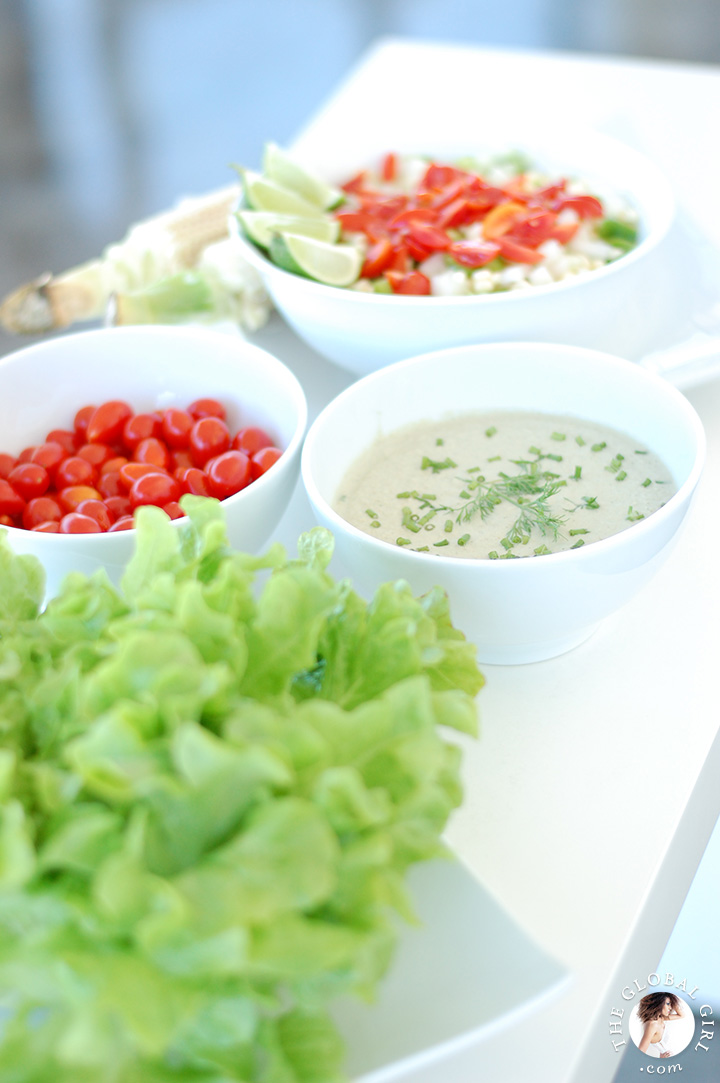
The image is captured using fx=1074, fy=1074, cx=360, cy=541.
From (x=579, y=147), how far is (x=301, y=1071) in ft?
3.68

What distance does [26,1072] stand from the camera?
0.49 metres

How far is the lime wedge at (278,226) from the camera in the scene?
44.4 inches

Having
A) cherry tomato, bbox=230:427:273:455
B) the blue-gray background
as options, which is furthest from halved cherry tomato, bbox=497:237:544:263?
the blue-gray background

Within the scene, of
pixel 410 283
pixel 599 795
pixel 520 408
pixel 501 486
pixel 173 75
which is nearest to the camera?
pixel 599 795

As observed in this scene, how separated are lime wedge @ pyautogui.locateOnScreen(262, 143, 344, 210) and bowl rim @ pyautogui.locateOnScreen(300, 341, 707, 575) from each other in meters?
0.38

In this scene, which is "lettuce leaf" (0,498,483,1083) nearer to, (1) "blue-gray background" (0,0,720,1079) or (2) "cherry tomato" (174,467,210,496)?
(2) "cherry tomato" (174,467,210,496)

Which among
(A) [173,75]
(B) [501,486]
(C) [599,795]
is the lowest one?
(A) [173,75]

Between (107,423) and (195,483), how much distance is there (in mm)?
160

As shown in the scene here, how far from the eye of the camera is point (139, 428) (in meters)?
0.99

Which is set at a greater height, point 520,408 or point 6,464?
point 520,408

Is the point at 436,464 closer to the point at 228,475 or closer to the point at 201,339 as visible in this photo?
the point at 228,475

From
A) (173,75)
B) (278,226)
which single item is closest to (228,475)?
(278,226)

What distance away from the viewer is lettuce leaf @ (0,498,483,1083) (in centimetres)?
47

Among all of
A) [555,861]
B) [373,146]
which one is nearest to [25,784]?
[555,861]
